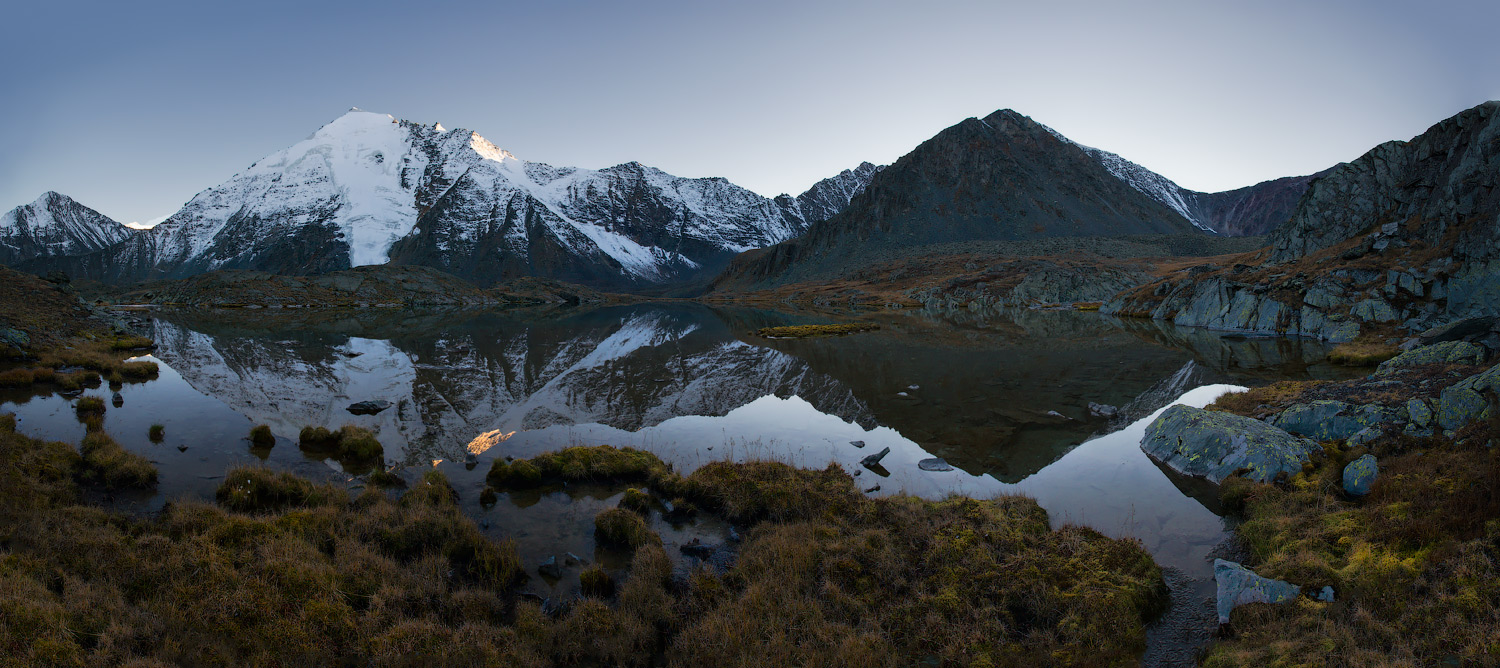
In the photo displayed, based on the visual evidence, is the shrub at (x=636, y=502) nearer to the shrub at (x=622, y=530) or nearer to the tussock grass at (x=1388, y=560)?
the shrub at (x=622, y=530)

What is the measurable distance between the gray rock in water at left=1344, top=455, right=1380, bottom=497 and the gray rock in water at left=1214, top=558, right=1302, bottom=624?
17.6ft

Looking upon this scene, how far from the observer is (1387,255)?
40.9 meters

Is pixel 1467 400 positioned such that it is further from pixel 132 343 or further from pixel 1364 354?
pixel 132 343

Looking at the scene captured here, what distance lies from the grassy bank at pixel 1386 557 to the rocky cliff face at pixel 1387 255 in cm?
3351

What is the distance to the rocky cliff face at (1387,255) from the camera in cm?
3328

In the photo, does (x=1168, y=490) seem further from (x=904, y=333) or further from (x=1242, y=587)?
(x=904, y=333)

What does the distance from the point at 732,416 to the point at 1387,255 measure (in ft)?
172

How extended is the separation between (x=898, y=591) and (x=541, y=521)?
8.14 m

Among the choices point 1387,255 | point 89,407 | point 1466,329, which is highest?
point 1387,255

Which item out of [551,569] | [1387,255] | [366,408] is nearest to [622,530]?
[551,569]

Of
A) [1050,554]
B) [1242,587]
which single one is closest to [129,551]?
[1050,554]

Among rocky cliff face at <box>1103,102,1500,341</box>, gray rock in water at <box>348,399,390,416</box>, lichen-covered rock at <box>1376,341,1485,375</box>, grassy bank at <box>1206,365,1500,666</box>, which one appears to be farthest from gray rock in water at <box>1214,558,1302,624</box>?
rocky cliff face at <box>1103,102,1500,341</box>

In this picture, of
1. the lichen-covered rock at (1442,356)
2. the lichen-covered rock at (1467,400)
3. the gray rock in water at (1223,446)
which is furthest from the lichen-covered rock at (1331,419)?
the lichen-covered rock at (1442,356)

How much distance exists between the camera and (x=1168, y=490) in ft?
45.4
